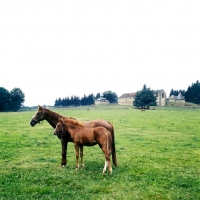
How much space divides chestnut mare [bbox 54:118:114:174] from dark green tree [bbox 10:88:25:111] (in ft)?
370

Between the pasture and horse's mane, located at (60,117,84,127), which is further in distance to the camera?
horse's mane, located at (60,117,84,127)

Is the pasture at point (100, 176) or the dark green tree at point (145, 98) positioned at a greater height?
the dark green tree at point (145, 98)

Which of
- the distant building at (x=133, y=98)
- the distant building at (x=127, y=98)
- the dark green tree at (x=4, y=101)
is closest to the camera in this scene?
the dark green tree at (x=4, y=101)

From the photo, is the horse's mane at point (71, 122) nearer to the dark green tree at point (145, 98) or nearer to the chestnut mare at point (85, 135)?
the chestnut mare at point (85, 135)

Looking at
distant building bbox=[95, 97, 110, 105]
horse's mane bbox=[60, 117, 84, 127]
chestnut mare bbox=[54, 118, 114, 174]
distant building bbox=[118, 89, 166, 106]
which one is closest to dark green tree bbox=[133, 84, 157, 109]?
distant building bbox=[118, 89, 166, 106]

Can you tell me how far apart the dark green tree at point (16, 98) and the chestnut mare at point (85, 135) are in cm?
11288

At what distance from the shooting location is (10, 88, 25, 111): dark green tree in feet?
384

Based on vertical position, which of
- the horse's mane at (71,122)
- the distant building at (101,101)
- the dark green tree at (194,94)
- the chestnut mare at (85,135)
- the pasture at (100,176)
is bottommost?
the pasture at (100,176)

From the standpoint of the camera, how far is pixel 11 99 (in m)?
116

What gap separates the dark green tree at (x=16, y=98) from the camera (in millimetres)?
117081

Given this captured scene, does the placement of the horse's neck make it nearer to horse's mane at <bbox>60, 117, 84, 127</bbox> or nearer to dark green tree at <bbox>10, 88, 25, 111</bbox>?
horse's mane at <bbox>60, 117, 84, 127</bbox>

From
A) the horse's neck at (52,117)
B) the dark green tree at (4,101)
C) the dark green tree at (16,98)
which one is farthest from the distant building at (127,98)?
the horse's neck at (52,117)

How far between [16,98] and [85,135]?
377ft

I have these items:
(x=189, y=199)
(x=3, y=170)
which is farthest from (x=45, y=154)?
(x=189, y=199)
